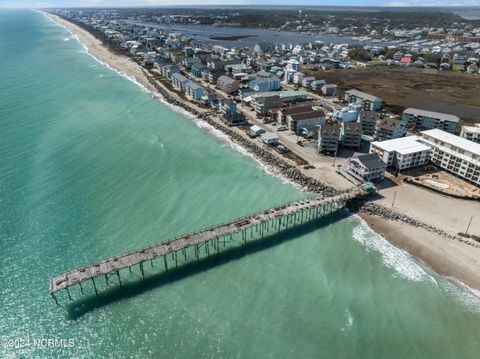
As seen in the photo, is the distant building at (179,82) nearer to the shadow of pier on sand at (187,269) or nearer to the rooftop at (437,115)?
the rooftop at (437,115)

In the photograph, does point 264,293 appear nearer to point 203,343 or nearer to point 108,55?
point 203,343

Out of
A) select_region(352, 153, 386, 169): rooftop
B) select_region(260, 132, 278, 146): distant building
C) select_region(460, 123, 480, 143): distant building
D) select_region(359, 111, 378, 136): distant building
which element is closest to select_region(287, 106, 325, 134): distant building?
select_region(260, 132, 278, 146): distant building

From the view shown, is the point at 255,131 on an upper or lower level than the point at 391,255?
upper

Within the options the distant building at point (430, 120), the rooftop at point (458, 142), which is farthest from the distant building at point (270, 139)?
the distant building at point (430, 120)

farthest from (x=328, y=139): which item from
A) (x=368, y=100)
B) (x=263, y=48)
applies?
(x=263, y=48)

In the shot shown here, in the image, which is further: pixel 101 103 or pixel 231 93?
pixel 231 93

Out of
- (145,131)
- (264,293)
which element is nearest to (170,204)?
(264,293)

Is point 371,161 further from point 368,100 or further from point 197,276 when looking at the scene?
point 368,100
